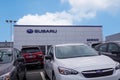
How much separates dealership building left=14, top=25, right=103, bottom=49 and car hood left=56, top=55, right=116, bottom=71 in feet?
91.3

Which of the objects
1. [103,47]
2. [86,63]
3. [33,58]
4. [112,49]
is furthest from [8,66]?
[33,58]

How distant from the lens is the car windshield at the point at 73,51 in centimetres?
901

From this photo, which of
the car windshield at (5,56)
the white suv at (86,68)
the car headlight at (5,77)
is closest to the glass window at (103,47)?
the white suv at (86,68)

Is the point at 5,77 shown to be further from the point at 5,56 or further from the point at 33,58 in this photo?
the point at 33,58

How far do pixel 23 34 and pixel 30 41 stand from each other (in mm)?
1337

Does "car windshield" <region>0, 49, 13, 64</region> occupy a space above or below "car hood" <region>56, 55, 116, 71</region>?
above

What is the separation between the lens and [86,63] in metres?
7.72

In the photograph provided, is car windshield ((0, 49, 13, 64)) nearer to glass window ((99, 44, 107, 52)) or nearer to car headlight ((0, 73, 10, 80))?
car headlight ((0, 73, 10, 80))

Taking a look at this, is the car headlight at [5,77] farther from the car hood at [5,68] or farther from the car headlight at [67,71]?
the car headlight at [67,71]

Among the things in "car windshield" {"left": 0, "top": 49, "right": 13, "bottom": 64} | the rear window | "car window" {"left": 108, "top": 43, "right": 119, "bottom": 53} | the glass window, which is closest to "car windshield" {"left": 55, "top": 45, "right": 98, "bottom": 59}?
"car windshield" {"left": 0, "top": 49, "right": 13, "bottom": 64}

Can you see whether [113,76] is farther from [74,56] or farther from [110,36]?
[110,36]

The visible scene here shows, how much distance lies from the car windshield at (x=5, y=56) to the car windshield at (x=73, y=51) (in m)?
1.60

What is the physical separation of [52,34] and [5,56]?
91.6ft

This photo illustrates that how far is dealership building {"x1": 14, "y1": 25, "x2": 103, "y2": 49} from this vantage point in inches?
1410
